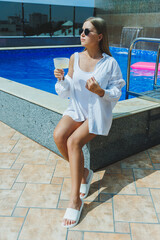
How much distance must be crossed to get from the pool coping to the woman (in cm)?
54

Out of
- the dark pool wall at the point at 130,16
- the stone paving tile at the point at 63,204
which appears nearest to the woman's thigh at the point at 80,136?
the stone paving tile at the point at 63,204

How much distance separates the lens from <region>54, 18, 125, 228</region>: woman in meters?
2.04

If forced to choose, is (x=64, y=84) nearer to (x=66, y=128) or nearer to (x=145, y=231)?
(x=66, y=128)

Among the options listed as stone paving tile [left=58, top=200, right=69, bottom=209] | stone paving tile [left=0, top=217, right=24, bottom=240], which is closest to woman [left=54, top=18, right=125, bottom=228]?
stone paving tile [left=58, top=200, right=69, bottom=209]

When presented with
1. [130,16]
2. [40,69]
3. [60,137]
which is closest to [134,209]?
[60,137]

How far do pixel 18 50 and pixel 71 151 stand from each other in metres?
10.1

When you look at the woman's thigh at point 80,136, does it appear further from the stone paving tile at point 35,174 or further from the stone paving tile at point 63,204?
the stone paving tile at point 35,174

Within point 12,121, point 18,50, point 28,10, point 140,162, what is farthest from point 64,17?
point 140,162

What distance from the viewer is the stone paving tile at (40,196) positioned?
2.18m

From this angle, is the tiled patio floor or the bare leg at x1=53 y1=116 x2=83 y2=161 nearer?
the tiled patio floor

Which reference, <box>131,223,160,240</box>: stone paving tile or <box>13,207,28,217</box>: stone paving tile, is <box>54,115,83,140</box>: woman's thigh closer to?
<box>13,207,28,217</box>: stone paving tile

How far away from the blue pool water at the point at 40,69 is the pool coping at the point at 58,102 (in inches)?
115

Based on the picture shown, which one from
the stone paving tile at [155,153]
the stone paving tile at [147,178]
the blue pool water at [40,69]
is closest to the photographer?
the stone paving tile at [147,178]

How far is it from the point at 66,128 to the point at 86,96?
32cm
